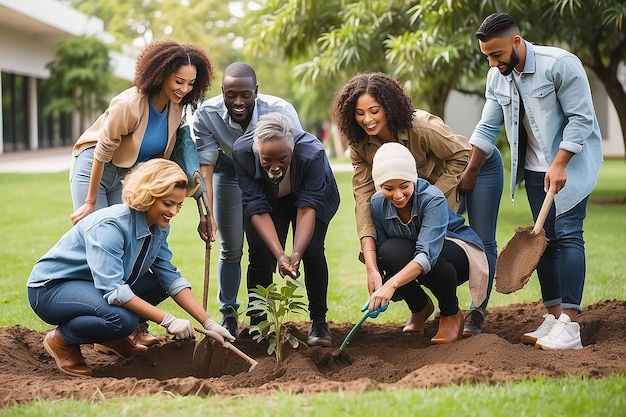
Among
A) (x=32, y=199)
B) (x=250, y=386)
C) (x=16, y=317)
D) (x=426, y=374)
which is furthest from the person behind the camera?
(x=32, y=199)

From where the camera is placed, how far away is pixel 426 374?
391 cm

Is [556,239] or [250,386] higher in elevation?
[556,239]

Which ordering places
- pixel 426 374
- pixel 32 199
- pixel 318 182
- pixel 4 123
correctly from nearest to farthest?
1. pixel 426 374
2. pixel 318 182
3. pixel 32 199
4. pixel 4 123

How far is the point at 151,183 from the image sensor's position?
14.6 feet

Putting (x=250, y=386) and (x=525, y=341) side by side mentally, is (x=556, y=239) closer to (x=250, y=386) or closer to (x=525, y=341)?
(x=525, y=341)

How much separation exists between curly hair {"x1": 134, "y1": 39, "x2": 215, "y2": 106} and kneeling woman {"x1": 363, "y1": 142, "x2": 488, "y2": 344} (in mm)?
1137

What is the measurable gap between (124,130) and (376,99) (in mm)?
1355

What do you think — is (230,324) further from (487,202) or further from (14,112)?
(14,112)

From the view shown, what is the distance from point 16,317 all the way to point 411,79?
29.5 feet

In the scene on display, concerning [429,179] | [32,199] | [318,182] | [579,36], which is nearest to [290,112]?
[318,182]

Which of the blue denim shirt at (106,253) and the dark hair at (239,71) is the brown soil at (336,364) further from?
the dark hair at (239,71)

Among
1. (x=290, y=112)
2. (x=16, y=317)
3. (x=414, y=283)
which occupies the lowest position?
(x=16, y=317)

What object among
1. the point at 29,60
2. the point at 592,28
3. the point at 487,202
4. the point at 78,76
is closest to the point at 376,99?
the point at 487,202

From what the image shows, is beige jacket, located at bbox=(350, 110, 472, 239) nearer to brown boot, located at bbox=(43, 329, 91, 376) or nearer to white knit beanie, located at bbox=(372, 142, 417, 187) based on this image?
white knit beanie, located at bbox=(372, 142, 417, 187)
